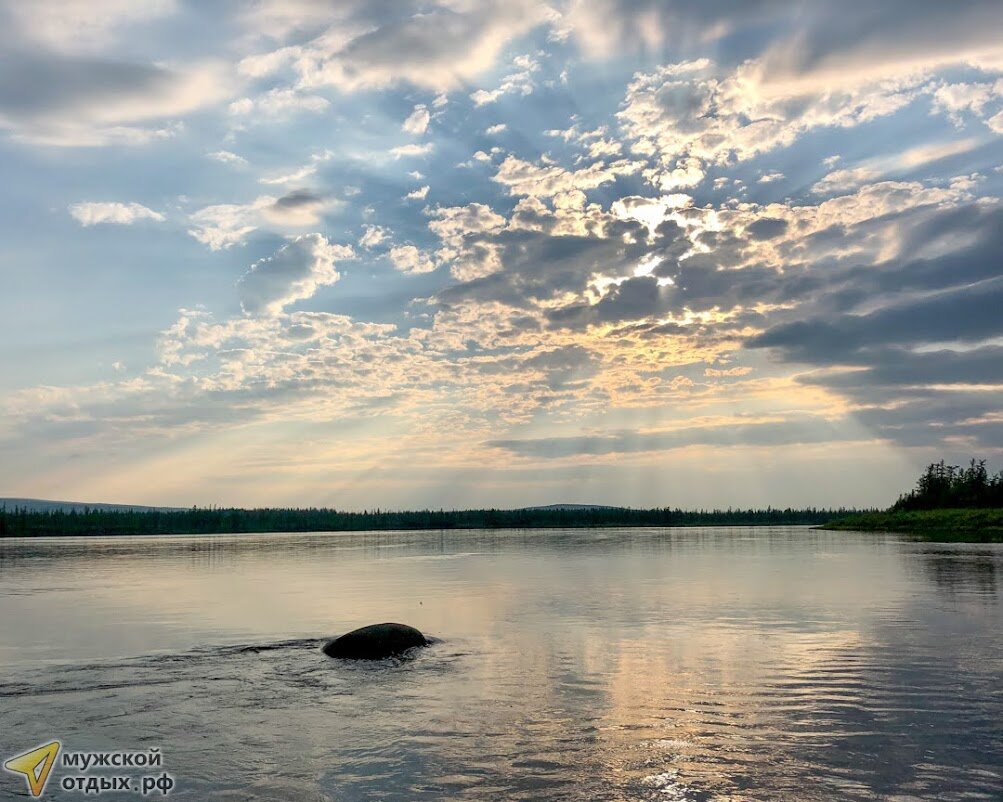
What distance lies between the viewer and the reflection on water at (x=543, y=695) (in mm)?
14789

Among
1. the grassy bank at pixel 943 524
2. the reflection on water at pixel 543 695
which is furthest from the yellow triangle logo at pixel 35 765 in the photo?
the grassy bank at pixel 943 524

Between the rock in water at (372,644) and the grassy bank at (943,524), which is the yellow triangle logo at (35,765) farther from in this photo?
the grassy bank at (943,524)

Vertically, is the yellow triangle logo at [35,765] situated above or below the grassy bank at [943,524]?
above

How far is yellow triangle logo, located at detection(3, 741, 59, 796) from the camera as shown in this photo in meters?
15.2

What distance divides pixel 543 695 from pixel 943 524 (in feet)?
496

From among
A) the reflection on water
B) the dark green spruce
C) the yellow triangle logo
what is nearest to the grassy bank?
the dark green spruce

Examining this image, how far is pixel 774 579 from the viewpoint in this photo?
57.1 meters

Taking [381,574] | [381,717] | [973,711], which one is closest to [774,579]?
[381,574]

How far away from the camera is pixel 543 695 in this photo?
843 inches

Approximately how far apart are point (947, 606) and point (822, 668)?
17439 mm

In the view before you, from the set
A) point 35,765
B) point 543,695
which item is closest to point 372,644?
point 543,695

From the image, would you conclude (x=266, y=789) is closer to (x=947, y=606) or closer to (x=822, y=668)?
(x=822, y=668)

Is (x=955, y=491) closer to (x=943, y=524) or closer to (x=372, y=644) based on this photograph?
(x=943, y=524)

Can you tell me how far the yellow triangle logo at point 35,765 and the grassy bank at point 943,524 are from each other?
110525 mm
